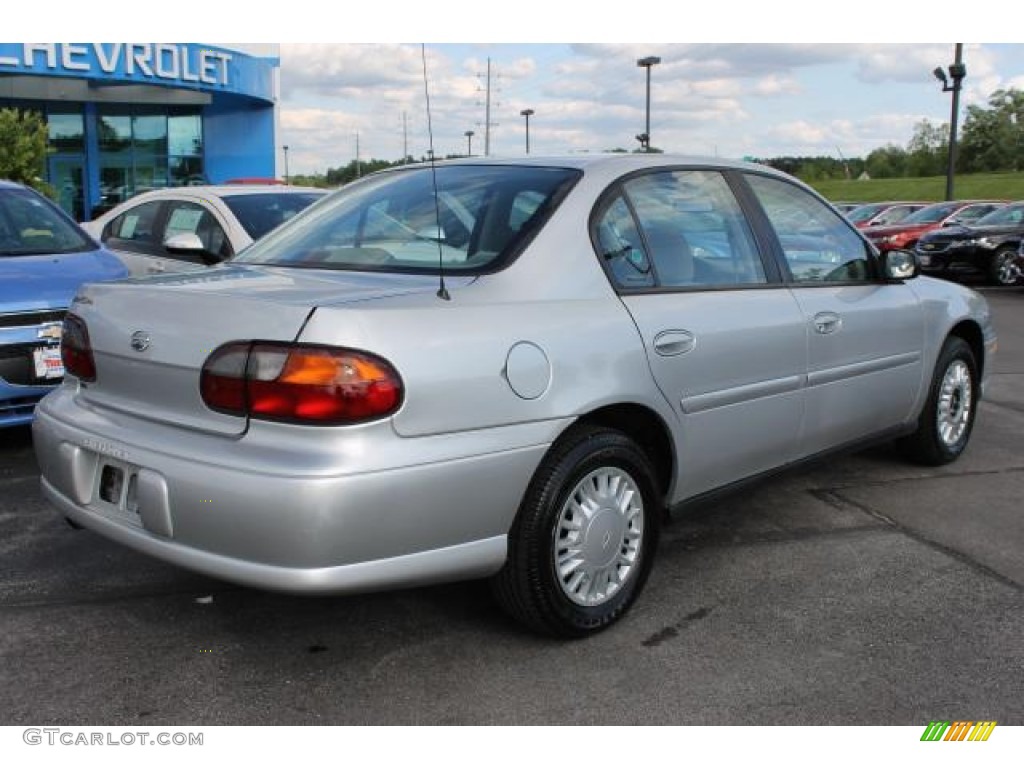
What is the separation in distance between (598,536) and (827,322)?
1.54 meters

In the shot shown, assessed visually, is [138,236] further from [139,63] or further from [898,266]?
[139,63]

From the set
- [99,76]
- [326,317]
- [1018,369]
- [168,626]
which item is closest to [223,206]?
[168,626]

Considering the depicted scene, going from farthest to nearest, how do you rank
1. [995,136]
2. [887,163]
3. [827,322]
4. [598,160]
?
[887,163] → [995,136] → [827,322] → [598,160]

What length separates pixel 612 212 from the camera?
3471 millimetres

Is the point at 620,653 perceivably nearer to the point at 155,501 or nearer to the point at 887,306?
the point at 155,501

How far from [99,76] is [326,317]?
24245mm

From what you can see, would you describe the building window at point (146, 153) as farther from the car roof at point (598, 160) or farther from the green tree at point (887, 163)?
the green tree at point (887, 163)

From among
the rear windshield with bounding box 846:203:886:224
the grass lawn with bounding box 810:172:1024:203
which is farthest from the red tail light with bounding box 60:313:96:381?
the grass lawn with bounding box 810:172:1024:203

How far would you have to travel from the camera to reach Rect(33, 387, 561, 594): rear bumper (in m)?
2.60

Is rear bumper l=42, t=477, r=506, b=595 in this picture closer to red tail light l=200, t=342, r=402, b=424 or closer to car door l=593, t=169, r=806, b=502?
red tail light l=200, t=342, r=402, b=424

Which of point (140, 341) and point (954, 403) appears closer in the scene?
point (140, 341)

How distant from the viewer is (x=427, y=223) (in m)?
3.51

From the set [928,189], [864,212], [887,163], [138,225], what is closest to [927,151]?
[887,163]

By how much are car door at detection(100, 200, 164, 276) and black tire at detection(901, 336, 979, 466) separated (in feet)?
16.7
